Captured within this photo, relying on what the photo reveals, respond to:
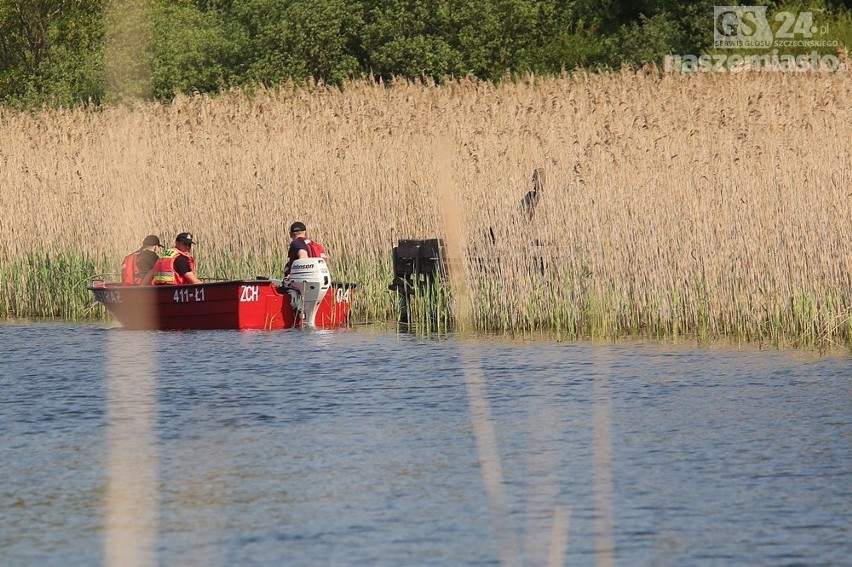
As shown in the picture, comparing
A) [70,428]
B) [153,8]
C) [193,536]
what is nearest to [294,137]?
[70,428]

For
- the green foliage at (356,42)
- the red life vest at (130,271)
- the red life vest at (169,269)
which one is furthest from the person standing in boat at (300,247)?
the green foliage at (356,42)

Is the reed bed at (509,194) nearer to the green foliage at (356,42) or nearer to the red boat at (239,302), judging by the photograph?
the red boat at (239,302)

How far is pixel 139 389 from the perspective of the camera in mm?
13727

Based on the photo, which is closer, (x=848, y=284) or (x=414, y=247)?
(x=848, y=284)

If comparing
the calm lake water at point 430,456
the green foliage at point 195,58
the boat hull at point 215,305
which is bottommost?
the calm lake water at point 430,456

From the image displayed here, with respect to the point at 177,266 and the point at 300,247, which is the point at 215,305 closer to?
the point at 177,266

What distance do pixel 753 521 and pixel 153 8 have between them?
112 feet

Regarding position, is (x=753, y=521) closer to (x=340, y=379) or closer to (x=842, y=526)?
(x=842, y=526)

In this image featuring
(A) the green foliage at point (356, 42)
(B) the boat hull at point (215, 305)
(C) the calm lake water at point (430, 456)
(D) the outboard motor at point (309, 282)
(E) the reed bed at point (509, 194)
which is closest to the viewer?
(C) the calm lake water at point (430, 456)

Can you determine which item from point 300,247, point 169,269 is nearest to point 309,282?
point 300,247

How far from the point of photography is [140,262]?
19312 mm

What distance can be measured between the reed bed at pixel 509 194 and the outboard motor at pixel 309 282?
3.10 feet

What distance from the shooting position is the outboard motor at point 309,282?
18.2 m

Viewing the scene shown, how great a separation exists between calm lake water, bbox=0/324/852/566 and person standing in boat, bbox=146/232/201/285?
2.71 metres
